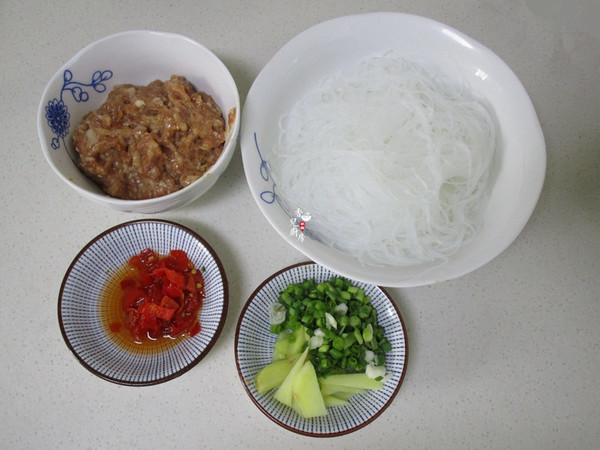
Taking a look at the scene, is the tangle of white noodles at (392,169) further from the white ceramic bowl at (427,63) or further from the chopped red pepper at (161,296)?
the chopped red pepper at (161,296)

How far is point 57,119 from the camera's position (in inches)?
74.4

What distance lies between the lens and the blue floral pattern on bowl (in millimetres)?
1863

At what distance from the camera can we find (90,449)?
1.87 meters

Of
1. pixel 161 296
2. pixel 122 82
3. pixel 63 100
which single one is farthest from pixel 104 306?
pixel 122 82

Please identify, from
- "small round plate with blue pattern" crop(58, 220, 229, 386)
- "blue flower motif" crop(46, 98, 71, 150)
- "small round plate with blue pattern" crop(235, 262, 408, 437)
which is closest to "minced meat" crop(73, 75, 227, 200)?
"blue flower motif" crop(46, 98, 71, 150)

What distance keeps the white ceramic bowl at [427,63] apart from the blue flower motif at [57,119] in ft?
2.65

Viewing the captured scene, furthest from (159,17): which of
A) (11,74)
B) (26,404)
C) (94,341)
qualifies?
(26,404)

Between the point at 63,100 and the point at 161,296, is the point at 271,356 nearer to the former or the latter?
the point at 161,296

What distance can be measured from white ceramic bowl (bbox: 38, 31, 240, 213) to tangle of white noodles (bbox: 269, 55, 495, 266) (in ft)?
1.19

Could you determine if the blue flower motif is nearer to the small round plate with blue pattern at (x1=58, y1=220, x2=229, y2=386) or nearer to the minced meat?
the minced meat

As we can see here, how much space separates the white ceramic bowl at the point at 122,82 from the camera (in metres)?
1.81

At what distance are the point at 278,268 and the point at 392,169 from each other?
28.8 inches

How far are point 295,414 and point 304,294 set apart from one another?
51cm

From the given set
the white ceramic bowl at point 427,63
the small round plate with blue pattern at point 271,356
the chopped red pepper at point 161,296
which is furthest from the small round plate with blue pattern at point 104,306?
the white ceramic bowl at point 427,63
